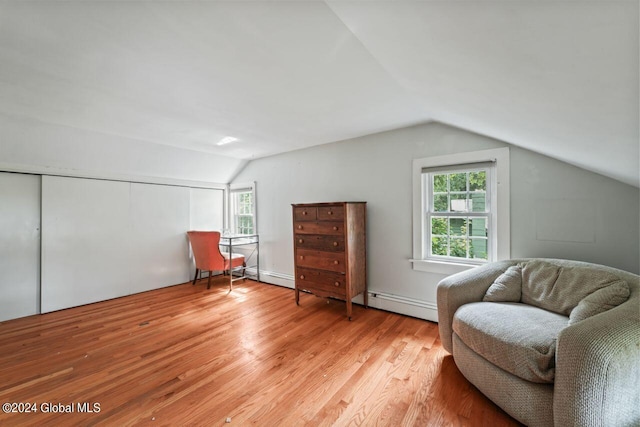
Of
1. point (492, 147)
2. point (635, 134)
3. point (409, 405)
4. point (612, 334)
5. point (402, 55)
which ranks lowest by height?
point (409, 405)

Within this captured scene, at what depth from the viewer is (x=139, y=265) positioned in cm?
385

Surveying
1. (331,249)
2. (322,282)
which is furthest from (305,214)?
(322,282)

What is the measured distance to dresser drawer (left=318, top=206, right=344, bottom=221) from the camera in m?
2.86

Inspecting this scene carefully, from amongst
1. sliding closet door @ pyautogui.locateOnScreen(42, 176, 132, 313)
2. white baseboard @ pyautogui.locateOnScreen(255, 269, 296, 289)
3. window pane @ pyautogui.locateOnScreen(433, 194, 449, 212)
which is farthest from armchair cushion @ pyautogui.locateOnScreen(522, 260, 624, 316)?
sliding closet door @ pyautogui.locateOnScreen(42, 176, 132, 313)

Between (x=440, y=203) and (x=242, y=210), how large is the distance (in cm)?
365

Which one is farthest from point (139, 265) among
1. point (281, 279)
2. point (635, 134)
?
point (635, 134)

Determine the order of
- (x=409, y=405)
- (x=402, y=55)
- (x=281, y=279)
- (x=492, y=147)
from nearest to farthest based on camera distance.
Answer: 1. (x=402, y=55)
2. (x=409, y=405)
3. (x=492, y=147)
4. (x=281, y=279)

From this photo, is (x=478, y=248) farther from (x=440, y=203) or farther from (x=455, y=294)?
(x=455, y=294)

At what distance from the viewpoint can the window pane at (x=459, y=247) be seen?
266 cm

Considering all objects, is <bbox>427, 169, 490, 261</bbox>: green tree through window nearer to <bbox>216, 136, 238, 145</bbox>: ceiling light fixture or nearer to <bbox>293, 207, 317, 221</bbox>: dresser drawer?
<bbox>293, 207, 317, 221</bbox>: dresser drawer

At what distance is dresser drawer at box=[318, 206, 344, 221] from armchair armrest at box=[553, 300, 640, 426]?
79.0 inches

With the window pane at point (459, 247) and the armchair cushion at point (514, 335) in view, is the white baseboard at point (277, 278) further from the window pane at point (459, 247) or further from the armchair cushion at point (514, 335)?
the armchair cushion at point (514, 335)

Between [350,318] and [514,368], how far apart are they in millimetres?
1638

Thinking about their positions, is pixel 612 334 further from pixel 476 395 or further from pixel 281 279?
pixel 281 279
